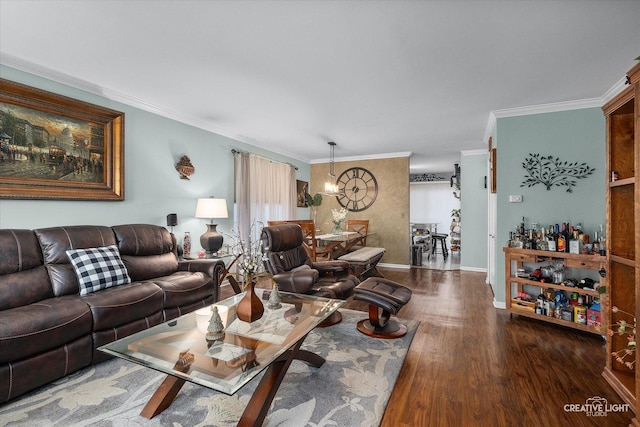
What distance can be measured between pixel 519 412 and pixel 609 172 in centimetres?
181

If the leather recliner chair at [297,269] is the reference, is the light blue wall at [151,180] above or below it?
above

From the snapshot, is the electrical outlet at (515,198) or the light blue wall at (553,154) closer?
the light blue wall at (553,154)

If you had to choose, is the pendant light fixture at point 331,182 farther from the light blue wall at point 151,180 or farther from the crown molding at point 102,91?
the crown molding at point 102,91

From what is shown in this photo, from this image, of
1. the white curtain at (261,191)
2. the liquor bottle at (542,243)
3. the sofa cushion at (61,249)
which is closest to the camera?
the sofa cushion at (61,249)

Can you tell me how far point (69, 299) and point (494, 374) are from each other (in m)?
3.31

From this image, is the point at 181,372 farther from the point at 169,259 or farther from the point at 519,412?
the point at 169,259

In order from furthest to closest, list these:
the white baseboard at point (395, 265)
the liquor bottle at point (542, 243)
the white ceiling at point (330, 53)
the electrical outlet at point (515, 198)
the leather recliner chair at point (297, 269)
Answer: the white baseboard at point (395, 265), the electrical outlet at point (515, 198), the liquor bottle at point (542, 243), the leather recliner chair at point (297, 269), the white ceiling at point (330, 53)

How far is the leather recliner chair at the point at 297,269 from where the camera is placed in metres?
2.91

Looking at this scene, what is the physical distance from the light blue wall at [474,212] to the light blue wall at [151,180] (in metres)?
4.70

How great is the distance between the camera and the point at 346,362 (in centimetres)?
232

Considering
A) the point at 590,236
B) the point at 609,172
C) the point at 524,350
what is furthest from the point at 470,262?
the point at 609,172

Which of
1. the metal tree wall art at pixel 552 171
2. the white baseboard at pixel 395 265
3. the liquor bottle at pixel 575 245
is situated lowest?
the white baseboard at pixel 395 265

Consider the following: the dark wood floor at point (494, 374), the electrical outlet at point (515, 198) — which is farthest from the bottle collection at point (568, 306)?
the electrical outlet at point (515, 198)

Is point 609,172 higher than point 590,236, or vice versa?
point 609,172
